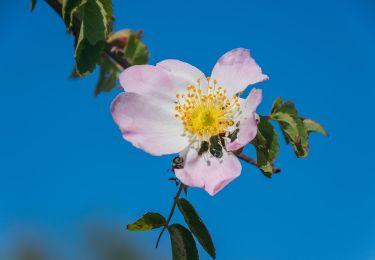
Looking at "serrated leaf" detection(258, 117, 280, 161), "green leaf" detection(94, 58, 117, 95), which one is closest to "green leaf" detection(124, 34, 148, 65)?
"green leaf" detection(94, 58, 117, 95)

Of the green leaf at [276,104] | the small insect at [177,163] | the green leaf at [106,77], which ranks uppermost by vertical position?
the green leaf at [106,77]

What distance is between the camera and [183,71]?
157 centimetres

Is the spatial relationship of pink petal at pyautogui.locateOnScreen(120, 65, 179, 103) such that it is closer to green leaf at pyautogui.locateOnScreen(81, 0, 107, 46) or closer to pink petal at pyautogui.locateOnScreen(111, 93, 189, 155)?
pink petal at pyautogui.locateOnScreen(111, 93, 189, 155)

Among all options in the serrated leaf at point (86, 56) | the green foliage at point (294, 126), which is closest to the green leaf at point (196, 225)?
the green foliage at point (294, 126)

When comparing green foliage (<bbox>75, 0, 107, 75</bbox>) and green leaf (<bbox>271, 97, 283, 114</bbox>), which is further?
green leaf (<bbox>271, 97, 283, 114</bbox>)

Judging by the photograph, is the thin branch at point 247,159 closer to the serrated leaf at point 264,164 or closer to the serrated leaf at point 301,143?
the serrated leaf at point 264,164

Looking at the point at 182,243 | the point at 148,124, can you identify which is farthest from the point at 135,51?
the point at 182,243

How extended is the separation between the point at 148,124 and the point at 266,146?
1.13 feet

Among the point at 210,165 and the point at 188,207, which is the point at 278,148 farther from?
the point at 188,207

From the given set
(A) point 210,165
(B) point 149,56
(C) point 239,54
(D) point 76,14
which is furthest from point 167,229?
(B) point 149,56

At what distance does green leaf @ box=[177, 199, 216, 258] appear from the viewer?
1.40 metres

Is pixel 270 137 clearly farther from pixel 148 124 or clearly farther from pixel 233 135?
pixel 148 124

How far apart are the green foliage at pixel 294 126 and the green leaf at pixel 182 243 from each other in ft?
1.32

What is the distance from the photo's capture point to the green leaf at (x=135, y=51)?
2098 mm
